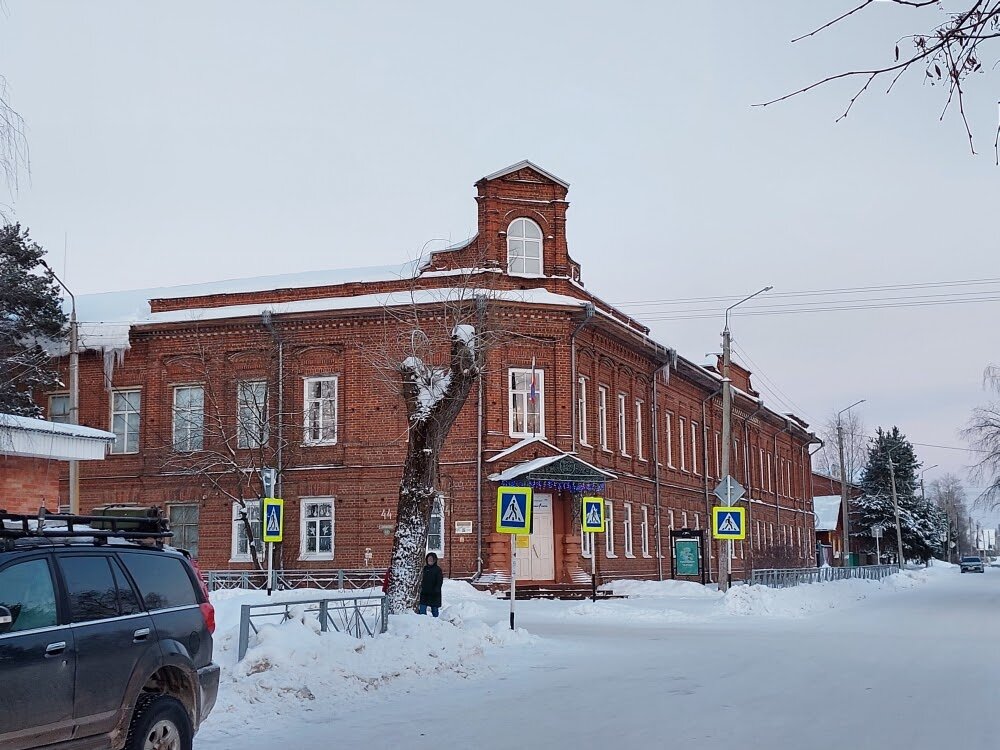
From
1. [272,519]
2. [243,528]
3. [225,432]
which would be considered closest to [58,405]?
[225,432]

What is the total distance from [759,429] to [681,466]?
665 inches

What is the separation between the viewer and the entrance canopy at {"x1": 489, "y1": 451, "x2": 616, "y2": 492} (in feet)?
114

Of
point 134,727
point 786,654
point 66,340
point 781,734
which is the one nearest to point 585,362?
point 66,340

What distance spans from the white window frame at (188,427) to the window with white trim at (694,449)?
22850 mm

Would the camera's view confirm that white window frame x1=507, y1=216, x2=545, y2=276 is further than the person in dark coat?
Yes

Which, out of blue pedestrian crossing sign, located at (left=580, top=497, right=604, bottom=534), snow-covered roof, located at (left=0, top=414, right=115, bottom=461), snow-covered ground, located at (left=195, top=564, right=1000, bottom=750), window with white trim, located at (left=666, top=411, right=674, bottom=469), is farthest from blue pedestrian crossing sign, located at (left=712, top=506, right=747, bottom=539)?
snow-covered roof, located at (left=0, top=414, right=115, bottom=461)

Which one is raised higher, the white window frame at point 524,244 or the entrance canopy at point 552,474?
the white window frame at point 524,244

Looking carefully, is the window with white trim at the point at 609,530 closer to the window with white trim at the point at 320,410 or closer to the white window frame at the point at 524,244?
the white window frame at the point at 524,244

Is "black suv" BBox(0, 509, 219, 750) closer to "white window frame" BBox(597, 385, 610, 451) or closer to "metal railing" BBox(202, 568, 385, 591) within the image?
"metal railing" BBox(202, 568, 385, 591)

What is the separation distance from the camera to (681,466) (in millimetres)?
49844

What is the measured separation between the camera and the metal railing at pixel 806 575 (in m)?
37.5

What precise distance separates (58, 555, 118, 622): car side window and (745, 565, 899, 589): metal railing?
96.0 feet

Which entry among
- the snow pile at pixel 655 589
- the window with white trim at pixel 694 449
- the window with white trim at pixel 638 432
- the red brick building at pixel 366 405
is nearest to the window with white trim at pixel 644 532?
the red brick building at pixel 366 405

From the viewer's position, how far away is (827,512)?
4126 inches
